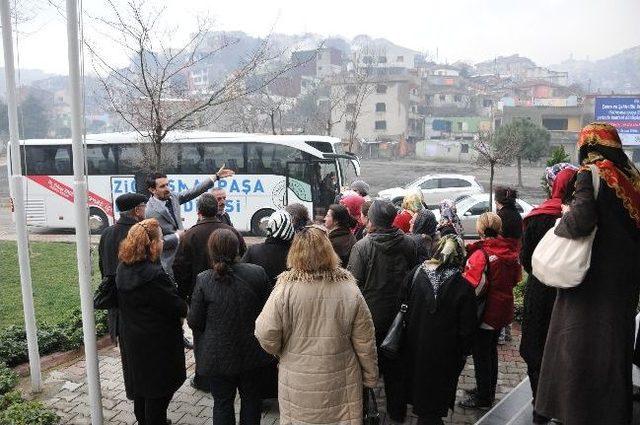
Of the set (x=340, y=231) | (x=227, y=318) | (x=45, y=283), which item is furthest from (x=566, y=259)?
(x=45, y=283)

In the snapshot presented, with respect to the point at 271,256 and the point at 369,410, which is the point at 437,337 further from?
the point at 271,256

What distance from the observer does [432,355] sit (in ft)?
12.0

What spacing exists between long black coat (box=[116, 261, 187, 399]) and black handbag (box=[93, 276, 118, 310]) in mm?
87

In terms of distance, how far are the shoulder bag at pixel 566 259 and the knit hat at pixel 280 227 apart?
2032 mm

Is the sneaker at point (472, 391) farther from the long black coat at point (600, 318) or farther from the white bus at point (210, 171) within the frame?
the white bus at point (210, 171)

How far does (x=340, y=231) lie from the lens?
5004 millimetres

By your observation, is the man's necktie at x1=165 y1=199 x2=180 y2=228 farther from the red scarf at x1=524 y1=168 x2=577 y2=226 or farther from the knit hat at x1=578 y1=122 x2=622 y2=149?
the knit hat at x1=578 y1=122 x2=622 y2=149

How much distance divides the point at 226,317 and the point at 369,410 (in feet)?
4.77

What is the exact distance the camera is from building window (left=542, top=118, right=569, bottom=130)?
47.8 m

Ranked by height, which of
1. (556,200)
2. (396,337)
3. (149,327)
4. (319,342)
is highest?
(556,200)

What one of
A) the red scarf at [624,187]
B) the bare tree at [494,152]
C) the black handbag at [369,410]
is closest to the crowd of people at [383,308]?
the red scarf at [624,187]

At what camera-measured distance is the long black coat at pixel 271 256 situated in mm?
4176

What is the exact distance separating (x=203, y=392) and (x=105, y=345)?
1.87 metres

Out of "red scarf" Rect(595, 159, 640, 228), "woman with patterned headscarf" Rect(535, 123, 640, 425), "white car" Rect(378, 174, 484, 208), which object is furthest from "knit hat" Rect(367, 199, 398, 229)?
"white car" Rect(378, 174, 484, 208)
